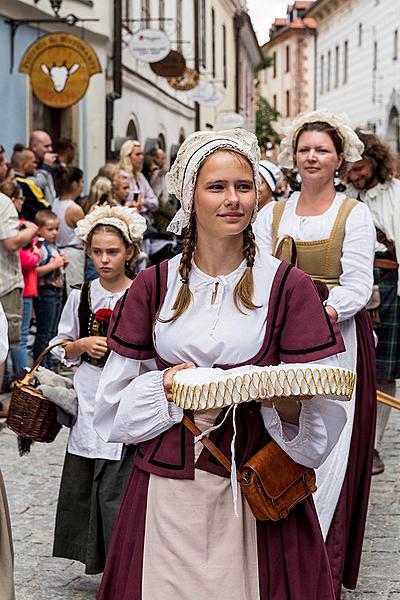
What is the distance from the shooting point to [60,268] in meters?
10.2

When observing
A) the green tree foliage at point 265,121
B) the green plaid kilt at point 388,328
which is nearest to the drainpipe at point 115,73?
the green plaid kilt at point 388,328

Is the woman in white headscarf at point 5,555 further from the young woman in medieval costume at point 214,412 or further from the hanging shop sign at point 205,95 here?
the hanging shop sign at point 205,95

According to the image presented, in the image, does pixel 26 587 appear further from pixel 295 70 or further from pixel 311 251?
pixel 295 70

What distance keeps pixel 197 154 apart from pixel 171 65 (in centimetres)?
1869

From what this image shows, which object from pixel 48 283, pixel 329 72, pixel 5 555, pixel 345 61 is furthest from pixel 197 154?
pixel 329 72

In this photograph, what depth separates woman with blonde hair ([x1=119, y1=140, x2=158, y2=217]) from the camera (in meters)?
12.5

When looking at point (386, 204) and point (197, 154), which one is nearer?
point (197, 154)

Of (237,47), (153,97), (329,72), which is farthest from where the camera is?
(329,72)

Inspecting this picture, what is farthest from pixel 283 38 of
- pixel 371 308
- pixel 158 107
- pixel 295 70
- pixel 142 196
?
pixel 371 308

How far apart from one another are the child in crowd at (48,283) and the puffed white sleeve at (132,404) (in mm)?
6589

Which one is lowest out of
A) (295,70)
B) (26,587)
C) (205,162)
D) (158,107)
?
(26,587)

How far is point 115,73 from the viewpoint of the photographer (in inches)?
763

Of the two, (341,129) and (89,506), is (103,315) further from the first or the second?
(341,129)

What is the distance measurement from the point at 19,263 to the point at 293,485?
5901 mm
